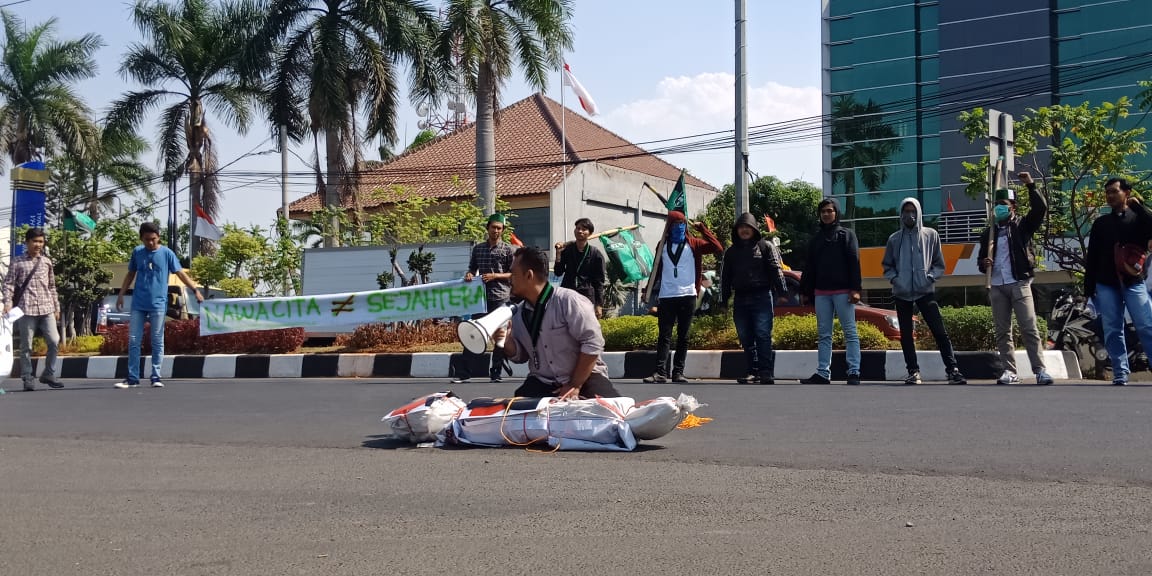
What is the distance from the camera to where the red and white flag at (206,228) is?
1475 inches

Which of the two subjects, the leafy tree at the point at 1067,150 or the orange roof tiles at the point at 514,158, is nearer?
A: the leafy tree at the point at 1067,150

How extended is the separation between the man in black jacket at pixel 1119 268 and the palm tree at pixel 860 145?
3132cm

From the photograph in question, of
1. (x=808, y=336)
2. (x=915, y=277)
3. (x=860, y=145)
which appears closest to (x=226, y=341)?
(x=808, y=336)

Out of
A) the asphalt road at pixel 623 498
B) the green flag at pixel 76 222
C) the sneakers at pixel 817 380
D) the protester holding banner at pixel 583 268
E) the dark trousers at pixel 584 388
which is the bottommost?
the asphalt road at pixel 623 498

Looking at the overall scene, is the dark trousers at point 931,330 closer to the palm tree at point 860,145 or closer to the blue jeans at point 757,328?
the blue jeans at point 757,328

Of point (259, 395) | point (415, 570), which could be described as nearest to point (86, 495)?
point (415, 570)

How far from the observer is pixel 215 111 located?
3738 centimetres

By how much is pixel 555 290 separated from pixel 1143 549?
11.2ft

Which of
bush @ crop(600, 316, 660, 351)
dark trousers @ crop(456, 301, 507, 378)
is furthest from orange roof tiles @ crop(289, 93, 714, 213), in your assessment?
dark trousers @ crop(456, 301, 507, 378)

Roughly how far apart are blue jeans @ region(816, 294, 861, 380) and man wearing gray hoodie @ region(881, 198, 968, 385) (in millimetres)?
446

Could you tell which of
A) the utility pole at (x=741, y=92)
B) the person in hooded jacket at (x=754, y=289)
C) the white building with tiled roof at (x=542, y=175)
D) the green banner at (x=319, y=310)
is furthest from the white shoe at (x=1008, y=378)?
the white building with tiled roof at (x=542, y=175)

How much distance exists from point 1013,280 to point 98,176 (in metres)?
51.2

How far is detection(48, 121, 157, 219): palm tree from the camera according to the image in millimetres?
44375

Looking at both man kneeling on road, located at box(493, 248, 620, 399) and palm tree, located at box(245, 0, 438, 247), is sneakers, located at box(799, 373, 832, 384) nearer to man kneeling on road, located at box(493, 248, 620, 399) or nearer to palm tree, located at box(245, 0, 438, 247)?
man kneeling on road, located at box(493, 248, 620, 399)
